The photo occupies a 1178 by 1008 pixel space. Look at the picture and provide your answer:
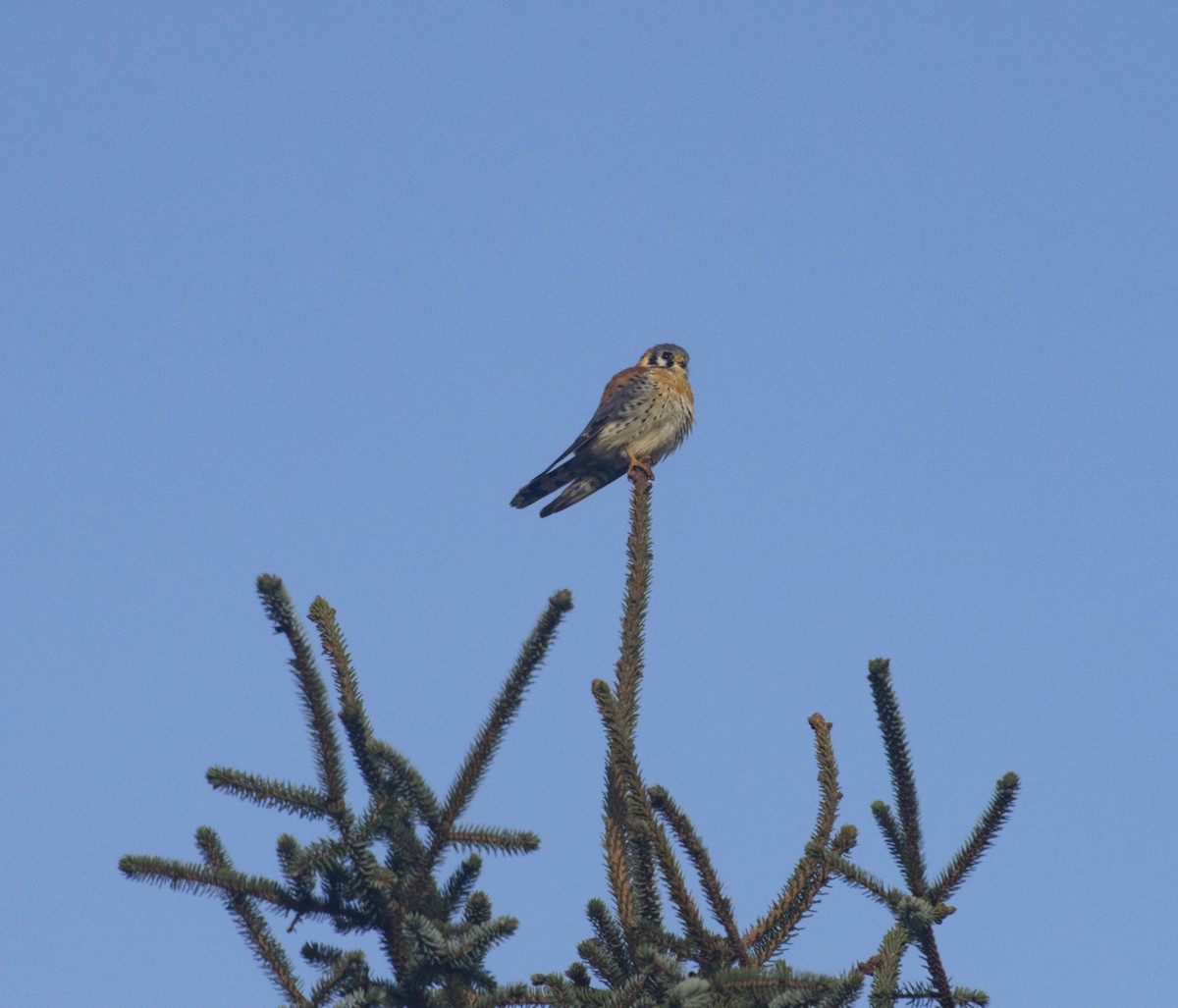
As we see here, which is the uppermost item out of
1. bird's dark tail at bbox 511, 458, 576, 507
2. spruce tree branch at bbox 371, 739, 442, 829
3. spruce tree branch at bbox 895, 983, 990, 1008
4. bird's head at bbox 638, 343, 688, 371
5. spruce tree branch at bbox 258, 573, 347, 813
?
bird's head at bbox 638, 343, 688, 371

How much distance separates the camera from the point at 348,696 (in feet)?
10.1

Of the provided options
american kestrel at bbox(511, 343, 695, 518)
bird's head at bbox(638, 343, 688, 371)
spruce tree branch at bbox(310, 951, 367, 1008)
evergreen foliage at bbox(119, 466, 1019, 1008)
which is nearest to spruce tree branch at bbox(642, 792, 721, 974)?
evergreen foliage at bbox(119, 466, 1019, 1008)

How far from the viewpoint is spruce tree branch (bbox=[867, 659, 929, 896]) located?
290 cm

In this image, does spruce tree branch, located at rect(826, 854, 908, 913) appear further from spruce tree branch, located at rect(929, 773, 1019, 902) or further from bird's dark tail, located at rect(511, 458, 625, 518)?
bird's dark tail, located at rect(511, 458, 625, 518)

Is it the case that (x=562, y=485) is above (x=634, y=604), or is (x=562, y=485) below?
above

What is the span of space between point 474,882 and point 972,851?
116 centimetres

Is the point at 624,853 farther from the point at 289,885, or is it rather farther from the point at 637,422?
the point at 637,422

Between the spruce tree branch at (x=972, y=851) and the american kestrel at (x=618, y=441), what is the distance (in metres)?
5.88

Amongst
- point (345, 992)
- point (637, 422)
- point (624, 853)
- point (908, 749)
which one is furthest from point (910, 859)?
point (637, 422)

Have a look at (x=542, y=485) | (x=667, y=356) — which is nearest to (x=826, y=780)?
(x=542, y=485)

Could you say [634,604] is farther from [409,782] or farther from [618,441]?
[618,441]

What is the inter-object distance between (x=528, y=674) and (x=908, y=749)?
2.95ft

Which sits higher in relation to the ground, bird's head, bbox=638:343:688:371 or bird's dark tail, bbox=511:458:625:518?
bird's head, bbox=638:343:688:371

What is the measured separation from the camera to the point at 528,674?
2.99 metres
